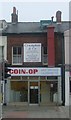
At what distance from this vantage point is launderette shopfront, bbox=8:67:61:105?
32938 mm

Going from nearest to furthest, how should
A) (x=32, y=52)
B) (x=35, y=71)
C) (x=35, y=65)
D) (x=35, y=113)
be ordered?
1. (x=35, y=113)
2. (x=35, y=71)
3. (x=35, y=65)
4. (x=32, y=52)

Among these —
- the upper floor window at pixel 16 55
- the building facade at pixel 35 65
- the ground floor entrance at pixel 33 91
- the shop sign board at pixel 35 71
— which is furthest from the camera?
the upper floor window at pixel 16 55

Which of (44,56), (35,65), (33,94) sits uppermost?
(44,56)

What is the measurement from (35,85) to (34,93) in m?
0.76

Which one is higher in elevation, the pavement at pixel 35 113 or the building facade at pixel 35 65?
the building facade at pixel 35 65

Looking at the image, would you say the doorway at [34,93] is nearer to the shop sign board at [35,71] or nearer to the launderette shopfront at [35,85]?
the launderette shopfront at [35,85]

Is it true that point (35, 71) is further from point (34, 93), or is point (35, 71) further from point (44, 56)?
point (34, 93)

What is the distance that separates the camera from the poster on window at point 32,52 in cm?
3344

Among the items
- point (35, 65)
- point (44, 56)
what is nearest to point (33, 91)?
point (35, 65)

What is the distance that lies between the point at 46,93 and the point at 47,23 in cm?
773

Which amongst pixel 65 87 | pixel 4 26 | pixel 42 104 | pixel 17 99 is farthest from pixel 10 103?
pixel 4 26

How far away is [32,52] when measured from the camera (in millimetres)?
33562

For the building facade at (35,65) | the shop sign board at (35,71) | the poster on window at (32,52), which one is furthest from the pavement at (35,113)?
the poster on window at (32,52)

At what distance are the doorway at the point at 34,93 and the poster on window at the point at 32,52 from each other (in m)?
2.26
